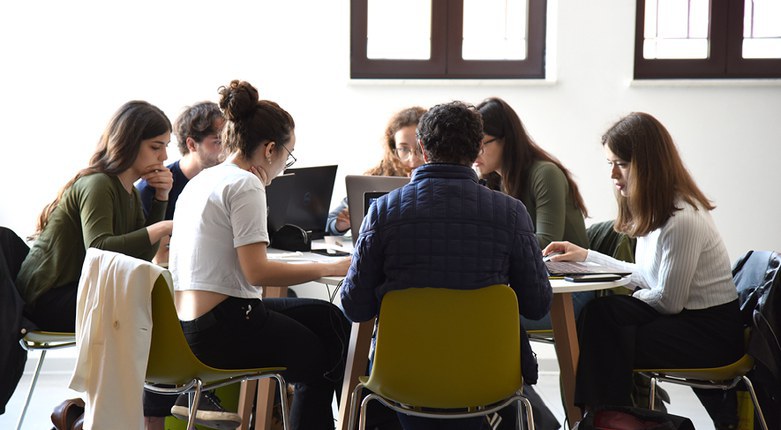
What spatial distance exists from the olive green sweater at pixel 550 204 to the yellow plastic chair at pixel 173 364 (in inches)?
48.7

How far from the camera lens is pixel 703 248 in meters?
2.67

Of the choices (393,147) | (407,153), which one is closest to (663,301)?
(407,153)

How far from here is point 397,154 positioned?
3939 millimetres

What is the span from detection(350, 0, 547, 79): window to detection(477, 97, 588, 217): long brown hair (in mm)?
1116

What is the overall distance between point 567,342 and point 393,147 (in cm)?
144

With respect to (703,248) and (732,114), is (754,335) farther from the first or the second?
(732,114)

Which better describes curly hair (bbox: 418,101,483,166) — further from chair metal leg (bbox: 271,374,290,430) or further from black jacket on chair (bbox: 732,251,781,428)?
black jacket on chair (bbox: 732,251,781,428)

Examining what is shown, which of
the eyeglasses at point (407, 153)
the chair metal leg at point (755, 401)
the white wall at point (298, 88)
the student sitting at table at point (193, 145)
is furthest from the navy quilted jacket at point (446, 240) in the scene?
the white wall at point (298, 88)

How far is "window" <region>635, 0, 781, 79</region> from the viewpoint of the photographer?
450 centimetres

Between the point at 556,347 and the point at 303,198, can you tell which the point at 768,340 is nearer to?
the point at 556,347

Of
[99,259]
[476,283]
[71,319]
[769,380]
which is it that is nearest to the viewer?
[476,283]

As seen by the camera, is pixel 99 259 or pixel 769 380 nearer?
pixel 99 259

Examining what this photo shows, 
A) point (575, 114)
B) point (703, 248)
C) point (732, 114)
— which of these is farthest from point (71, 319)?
point (732, 114)

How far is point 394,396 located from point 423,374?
11 centimetres
